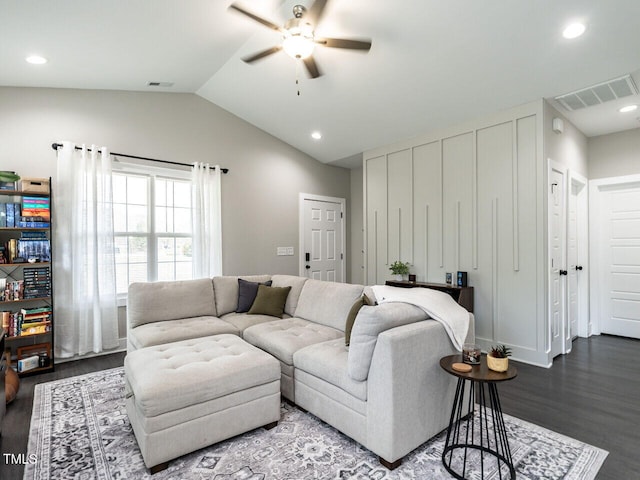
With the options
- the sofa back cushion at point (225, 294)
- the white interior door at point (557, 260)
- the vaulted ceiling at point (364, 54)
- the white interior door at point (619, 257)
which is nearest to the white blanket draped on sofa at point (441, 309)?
the white interior door at point (557, 260)

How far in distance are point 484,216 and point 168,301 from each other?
360 centimetres

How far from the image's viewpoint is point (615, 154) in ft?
15.0

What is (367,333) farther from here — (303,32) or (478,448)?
(303,32)

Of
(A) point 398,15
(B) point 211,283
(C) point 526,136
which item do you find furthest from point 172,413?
(C) point 526,136

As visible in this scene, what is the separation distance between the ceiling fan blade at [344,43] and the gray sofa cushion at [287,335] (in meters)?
2.31

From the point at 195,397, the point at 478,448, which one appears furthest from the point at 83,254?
the point at 478,448

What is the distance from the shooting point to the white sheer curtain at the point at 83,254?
146 inches

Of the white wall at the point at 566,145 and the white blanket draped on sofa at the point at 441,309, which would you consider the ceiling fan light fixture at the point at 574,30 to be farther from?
the white blanket draped on sofa at the point at 441,309

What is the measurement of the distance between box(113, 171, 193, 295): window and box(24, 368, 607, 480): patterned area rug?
6.67 feet

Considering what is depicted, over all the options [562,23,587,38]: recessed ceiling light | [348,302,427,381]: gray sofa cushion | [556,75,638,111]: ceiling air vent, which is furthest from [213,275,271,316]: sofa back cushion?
[556,75,638,111]: ceiling air vent

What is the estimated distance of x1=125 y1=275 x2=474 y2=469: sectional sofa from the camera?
191 centimetres

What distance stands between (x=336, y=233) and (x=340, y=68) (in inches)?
127

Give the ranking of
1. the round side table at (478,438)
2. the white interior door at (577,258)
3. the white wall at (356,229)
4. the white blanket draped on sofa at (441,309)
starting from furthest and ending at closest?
1. the white wall at (356,229)
2. the white interior door at (577,258)
3. the white blanket draped on sofa at (441,309)
4. the round side table at (478,438)

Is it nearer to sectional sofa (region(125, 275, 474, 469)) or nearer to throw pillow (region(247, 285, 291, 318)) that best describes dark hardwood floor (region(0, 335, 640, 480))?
sectional sofa (region(125, 275, 474, 469))
